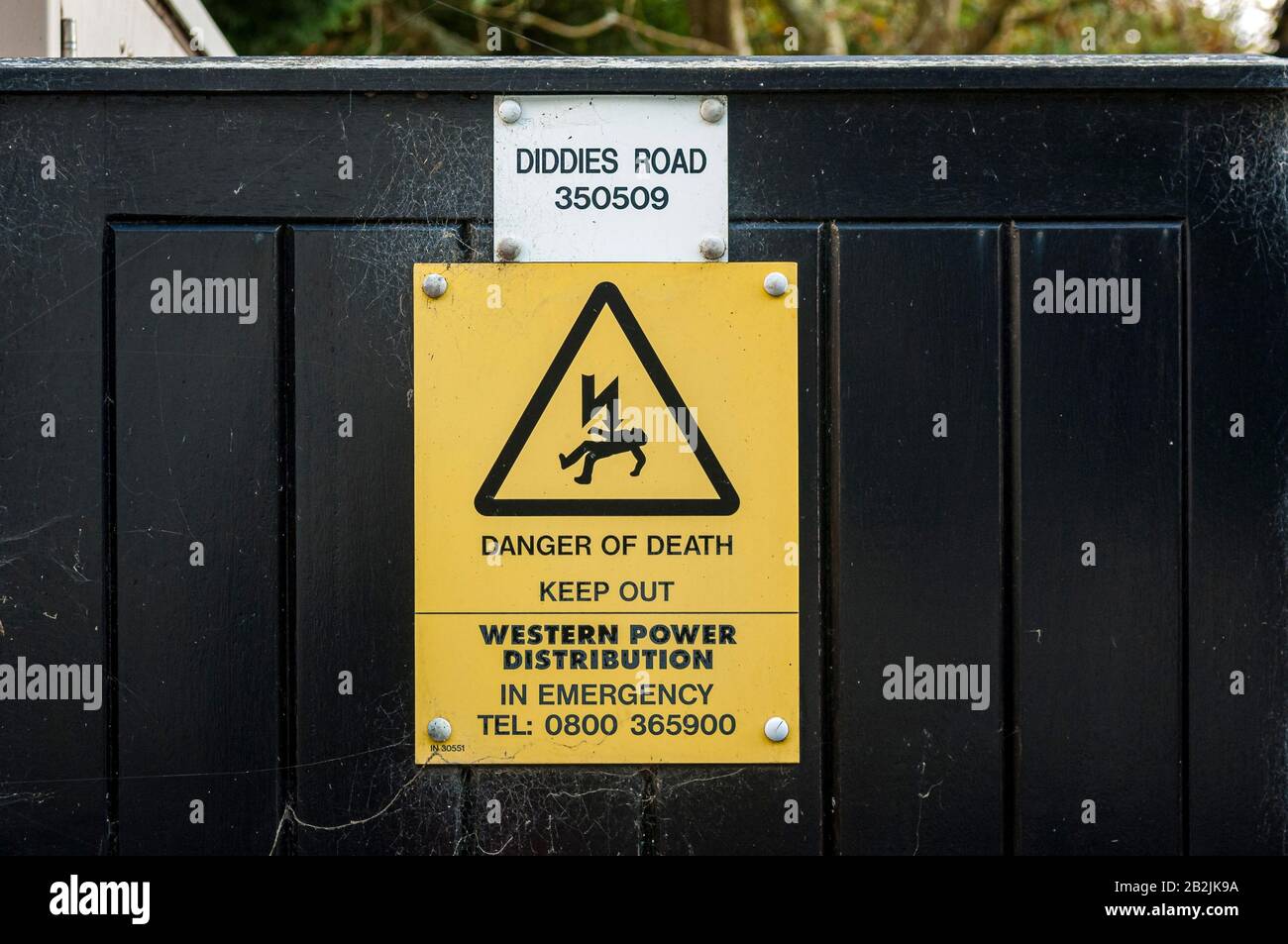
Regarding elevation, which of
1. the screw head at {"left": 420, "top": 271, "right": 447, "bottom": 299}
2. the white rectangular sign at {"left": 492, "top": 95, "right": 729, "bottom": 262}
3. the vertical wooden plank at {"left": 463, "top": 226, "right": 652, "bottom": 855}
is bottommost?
the vertical wooden plank at {"left": 463, "top": 226, "right": 652, "bottom": 855}

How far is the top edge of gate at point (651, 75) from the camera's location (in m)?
1.96

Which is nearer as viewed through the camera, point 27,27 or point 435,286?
point 435,286

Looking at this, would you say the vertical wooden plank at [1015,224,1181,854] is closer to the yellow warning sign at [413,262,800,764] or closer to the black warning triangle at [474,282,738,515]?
the yellow warning sign at [413,262,800,764]

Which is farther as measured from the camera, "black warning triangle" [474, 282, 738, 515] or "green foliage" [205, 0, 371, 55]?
"green foliage" [205, 0, 371, 55]

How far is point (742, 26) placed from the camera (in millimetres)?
10219

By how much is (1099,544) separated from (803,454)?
535mm

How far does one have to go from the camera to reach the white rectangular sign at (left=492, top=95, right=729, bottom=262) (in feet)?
6.50

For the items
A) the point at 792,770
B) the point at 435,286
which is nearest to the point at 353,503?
the point at 435,286

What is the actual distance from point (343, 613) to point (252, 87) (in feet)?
3.00

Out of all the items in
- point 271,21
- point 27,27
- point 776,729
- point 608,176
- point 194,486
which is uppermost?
point 271,21

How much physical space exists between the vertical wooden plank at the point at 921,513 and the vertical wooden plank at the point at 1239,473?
0.35 m

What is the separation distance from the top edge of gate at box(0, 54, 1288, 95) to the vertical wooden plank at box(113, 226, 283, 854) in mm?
265

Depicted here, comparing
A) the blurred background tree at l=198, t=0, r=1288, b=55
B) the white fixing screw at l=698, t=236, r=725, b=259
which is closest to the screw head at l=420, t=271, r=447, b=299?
the white fixing screw at l=698, t=236, r=725, b=259

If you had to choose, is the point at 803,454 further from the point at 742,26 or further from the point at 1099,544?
the point at 742,26
